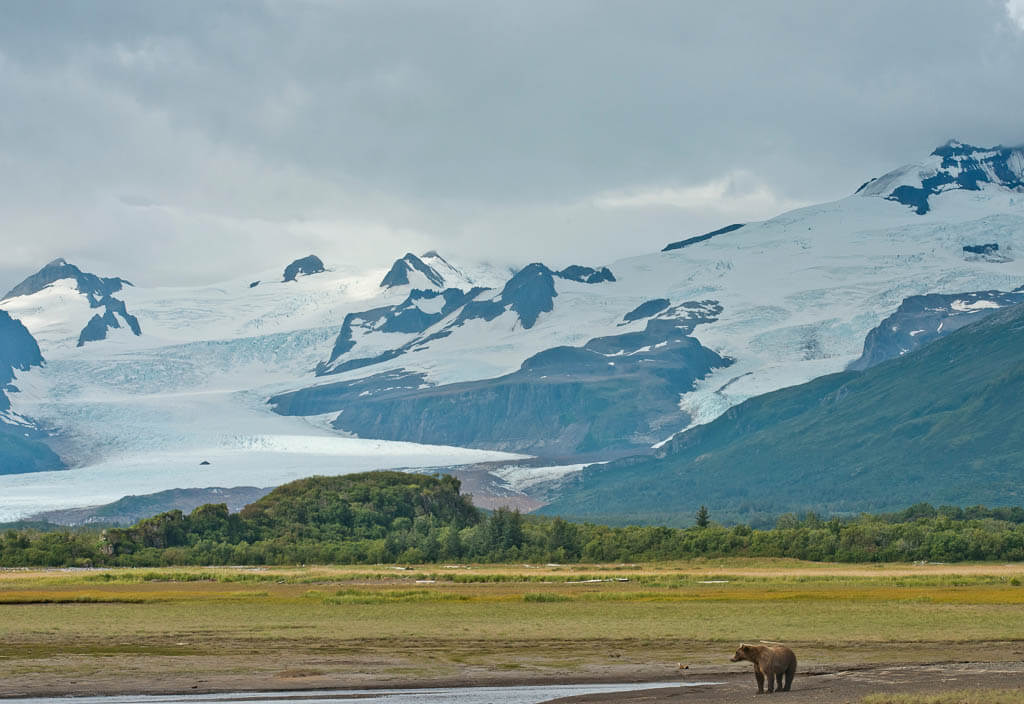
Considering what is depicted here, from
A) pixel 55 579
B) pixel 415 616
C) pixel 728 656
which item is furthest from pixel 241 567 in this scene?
pixel 728 656

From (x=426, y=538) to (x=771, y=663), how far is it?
336 feet

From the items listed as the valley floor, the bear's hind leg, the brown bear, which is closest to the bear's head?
the brown bear

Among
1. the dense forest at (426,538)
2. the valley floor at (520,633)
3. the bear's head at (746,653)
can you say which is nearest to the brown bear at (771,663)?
the bear's head at (746,653)

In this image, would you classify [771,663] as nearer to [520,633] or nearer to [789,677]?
[789,677]

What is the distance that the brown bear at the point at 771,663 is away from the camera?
4359 centimetres

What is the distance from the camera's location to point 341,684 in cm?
4925

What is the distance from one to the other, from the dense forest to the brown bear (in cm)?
8514

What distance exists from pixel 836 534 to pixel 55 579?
61.8 metres

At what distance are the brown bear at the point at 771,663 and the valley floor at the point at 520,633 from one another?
75 cm

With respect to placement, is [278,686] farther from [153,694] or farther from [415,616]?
[415,616]

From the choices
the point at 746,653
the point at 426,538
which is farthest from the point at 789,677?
the point at 426,538

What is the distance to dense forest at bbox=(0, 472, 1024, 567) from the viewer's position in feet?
432

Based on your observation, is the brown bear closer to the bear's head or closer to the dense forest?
the bear's head

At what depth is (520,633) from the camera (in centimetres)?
Answer: 6303
